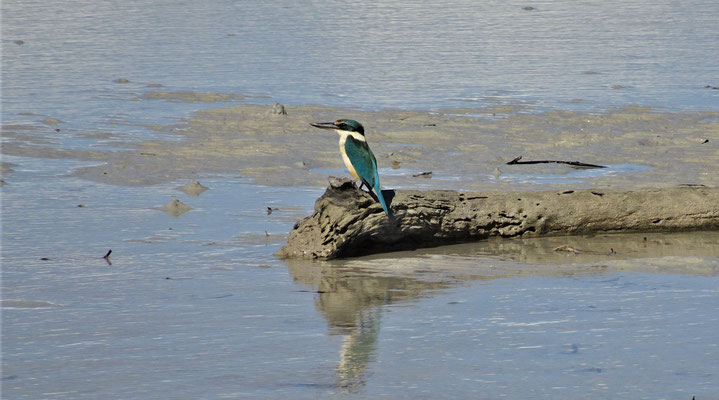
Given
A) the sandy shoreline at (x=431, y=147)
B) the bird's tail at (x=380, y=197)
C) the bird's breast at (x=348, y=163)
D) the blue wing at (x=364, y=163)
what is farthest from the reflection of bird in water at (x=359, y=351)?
the sandy shoreline at (x=431, y=147)

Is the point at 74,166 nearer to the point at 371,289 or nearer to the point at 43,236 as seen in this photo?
the point at 43,236

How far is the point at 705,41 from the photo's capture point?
64.0 ft

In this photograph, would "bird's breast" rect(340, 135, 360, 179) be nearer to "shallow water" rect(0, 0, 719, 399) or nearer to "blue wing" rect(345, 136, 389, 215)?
"blue wing" rect(345, 136, 389, 215)

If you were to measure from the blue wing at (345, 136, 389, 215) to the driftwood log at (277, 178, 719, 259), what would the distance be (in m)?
0.10

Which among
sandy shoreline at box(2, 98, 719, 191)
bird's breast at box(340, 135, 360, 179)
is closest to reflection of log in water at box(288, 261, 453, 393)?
bird's breast at box(340, 135, 360, 179)

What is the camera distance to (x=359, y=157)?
7.27 meters

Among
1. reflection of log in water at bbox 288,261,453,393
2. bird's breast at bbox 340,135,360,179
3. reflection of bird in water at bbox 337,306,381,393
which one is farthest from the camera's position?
bird's breast at bbox 340,135,360,179

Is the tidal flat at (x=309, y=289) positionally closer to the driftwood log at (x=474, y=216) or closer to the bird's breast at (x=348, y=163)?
the driftwood log at (x=474, y=216)

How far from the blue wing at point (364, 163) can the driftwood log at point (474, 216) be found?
10 cm

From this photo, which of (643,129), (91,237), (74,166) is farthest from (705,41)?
(91,237)

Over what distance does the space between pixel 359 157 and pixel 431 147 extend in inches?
145

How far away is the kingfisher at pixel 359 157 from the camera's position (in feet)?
→ 23.4

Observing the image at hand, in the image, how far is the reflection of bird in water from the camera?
4734mm

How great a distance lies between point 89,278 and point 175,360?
1653mm
